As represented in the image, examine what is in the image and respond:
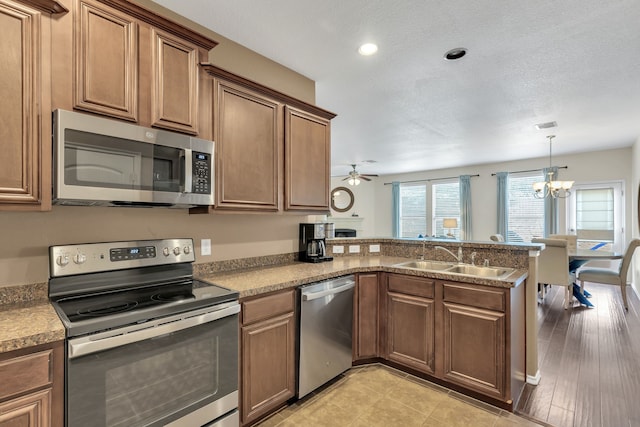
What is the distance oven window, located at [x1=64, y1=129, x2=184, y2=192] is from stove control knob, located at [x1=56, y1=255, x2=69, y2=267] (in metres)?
0.43

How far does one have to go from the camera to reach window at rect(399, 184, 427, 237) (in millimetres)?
9062

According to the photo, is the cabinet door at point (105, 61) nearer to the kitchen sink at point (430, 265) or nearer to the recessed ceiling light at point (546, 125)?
the kitchen sink at point (430, 265)

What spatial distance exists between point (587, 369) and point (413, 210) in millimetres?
6762

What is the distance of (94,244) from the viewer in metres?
1.72

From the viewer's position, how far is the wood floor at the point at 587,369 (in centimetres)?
212

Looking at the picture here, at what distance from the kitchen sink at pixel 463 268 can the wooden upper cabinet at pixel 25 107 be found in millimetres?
2456

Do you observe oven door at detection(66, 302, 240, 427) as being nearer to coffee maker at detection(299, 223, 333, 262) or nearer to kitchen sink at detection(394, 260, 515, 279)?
coffee maker at detection(299, 223, 333, 262)

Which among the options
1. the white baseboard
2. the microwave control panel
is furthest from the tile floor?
the microwave control panel

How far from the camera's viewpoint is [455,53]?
2.52 meters

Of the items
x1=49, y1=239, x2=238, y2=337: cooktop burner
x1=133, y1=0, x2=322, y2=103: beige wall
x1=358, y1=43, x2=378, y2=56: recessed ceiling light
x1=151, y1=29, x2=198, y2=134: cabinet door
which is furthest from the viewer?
x1=358, y1=43, x2=378, y2=56: recessed ceiling light

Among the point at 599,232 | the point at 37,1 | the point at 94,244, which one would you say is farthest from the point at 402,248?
the point at 599,232

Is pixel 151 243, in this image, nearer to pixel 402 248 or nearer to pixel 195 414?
pixel 195 414

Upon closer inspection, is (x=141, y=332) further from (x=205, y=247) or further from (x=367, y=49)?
(x=367, y=49)

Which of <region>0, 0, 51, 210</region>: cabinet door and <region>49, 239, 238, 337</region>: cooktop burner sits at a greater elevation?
<region>0, 0, 51, 210</region>: cabinet door
